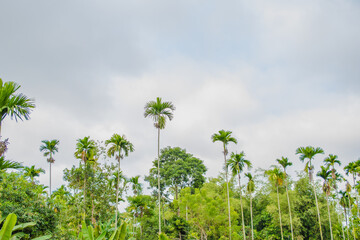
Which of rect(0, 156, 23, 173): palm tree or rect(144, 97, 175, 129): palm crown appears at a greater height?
rect(144, 97, 175, 129): palm crown

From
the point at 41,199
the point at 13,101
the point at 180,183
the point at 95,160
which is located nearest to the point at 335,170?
the point at 180,183

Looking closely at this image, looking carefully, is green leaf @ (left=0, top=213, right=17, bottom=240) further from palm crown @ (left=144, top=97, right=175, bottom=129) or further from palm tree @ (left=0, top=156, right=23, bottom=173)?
palm crown @ (left=144, top=97, right=175, bottom=129)

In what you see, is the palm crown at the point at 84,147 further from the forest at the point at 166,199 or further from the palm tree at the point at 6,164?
the palm tree at the point at 6,164

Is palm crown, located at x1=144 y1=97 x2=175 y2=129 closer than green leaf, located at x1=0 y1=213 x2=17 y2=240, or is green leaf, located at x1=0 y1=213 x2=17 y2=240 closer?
green leaf, located at x1=0 y1=213 x2=17 y2=240

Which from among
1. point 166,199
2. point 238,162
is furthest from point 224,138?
point 166,199

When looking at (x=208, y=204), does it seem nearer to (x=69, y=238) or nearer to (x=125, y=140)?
(x=125, y=140)

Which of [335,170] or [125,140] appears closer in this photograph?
[125,140]

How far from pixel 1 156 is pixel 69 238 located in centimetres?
939

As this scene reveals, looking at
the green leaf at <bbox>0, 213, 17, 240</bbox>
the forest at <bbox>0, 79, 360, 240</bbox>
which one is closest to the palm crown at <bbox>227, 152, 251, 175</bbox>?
the forest at <bbox>0, 79, 360, 240</bbox>

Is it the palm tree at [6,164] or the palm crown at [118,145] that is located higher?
the palm crown at [118,145]

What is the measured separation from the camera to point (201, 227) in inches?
1548

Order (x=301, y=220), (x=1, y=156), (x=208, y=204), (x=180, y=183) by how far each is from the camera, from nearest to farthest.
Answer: (x=1, y=156), (x=208, y=204), (x=301, y=220), (x=180, y=183)

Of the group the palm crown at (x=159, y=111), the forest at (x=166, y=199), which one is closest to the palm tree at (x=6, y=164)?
the forest at (x=166, y=199)

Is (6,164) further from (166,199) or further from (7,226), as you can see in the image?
(166,199)
